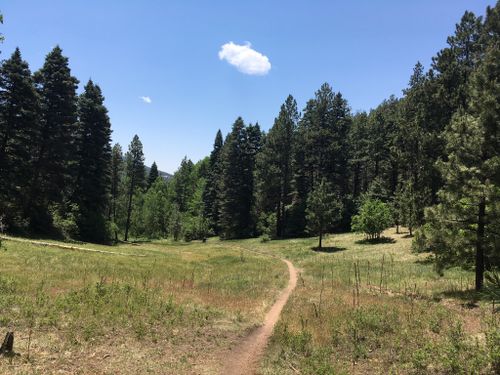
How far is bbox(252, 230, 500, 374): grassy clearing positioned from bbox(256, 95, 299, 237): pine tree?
4494cm

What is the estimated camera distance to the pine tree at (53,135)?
129ft

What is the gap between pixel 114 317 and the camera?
12.9 m

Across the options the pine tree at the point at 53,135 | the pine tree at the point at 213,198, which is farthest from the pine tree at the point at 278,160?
the pine tree at the point at 53,135

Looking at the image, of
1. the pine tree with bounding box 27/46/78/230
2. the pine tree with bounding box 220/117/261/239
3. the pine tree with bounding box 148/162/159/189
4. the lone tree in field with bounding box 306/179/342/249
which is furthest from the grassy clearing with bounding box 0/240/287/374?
the pine tree with bounding box 148/162/159/189

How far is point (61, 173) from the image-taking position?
40969mm

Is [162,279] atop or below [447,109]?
below

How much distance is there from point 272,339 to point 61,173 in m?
35.8

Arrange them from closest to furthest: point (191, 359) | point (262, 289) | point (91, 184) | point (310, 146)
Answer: point (191, 359) < point (262, 289) < point (91, 184) < point (310, 146)

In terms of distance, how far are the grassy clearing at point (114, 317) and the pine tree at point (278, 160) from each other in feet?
151

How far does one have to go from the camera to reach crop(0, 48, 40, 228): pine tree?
116ft

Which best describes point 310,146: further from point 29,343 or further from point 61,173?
point 29,343

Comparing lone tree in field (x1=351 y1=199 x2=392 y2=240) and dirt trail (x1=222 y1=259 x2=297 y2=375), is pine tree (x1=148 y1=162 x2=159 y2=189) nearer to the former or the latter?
lone tree in field (x1=351 y1=199 x2=392 y2=240)

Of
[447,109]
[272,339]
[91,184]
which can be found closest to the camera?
[272,339]

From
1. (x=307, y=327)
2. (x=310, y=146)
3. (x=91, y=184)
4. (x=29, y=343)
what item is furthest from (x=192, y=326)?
(x=310, y=146)
